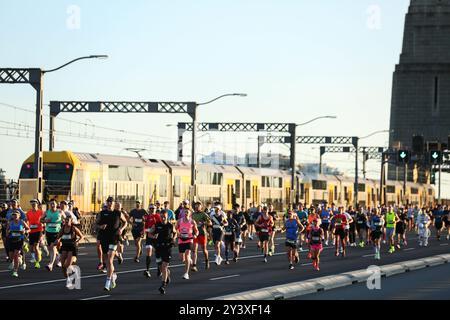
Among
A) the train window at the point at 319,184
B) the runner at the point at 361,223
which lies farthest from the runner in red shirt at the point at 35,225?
the train window at the point at 319,184

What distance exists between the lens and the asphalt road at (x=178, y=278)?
2447 cm

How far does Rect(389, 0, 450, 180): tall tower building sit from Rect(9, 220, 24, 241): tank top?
149 m

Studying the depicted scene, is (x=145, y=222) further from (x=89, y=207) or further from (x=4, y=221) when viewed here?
(x=89, y=207)

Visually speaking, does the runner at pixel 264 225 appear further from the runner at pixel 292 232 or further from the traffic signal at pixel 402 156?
the traffic signal at pixel 402 156

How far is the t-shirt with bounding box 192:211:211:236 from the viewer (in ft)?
107

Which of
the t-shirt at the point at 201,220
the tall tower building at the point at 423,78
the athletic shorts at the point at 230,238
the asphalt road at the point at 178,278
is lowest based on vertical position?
the asphalt road at the point at 178,278

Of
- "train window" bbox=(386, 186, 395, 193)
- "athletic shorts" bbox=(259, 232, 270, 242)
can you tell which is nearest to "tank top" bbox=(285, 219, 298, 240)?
"athletic shorts" bbox=(259, 232, 270, 242)

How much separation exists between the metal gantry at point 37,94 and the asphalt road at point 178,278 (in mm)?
3216

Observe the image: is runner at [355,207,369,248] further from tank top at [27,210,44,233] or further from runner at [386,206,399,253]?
tank top at [27,210,44,233]

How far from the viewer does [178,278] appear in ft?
96.6
